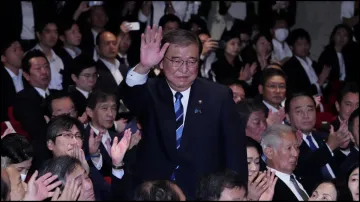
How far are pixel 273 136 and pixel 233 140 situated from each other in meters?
1.20

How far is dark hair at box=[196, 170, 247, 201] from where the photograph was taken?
362cm

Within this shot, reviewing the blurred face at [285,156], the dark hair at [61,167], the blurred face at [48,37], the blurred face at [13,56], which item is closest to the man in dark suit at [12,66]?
the blurred face at [13,56]

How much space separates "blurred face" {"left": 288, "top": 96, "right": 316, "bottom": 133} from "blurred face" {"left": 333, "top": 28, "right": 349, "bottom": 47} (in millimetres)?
3438

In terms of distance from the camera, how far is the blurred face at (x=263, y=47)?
9.01m

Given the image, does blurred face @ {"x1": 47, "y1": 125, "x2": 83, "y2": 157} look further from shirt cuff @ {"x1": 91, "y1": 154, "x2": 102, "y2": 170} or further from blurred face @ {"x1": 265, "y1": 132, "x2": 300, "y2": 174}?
blurred face @ {"x1": 265, "y1": 132, "x2": 300, "y2": 174}

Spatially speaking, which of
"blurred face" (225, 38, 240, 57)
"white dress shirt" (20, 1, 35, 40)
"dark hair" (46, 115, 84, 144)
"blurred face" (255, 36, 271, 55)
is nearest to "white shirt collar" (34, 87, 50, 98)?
"white dress shirt" (20, 1, 35, 40)

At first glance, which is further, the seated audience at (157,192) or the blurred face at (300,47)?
the blurred face at (300,47)

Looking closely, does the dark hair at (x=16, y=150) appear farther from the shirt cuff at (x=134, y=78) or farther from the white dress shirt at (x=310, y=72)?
the white dress shirt at (x=310, y=72)

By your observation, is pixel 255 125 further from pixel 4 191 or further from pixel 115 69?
pixel 4 191

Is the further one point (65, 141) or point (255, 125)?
point (255, 125)

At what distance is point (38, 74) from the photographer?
7156mm

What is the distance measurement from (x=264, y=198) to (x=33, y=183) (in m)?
1.19

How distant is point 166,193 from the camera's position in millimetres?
3471

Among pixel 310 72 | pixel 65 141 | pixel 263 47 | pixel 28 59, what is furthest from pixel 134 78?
pixel 310 72
